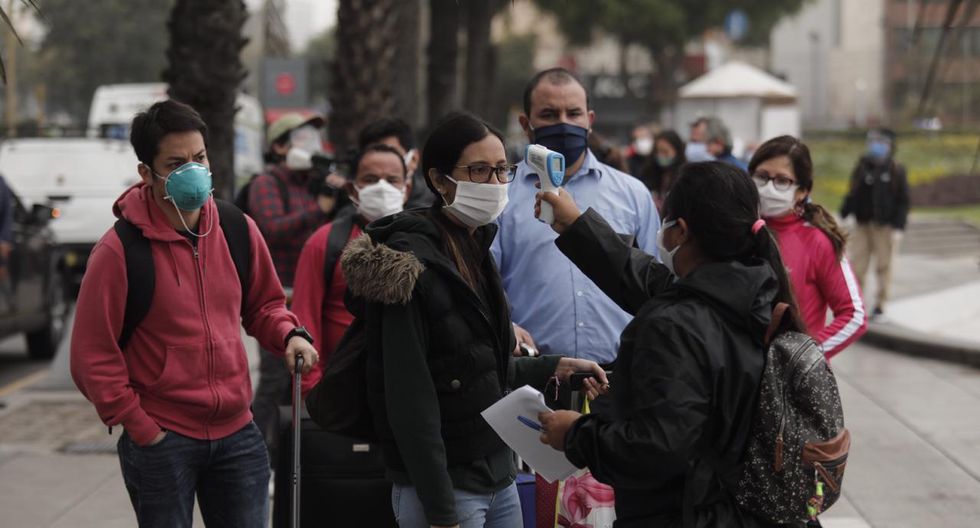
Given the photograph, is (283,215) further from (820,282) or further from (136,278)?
(136,278)

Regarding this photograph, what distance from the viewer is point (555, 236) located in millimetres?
4961

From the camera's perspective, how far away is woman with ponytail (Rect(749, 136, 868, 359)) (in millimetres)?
5301

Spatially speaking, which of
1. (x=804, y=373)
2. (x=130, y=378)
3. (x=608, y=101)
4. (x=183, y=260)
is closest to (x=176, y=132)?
(x=183, y=260)

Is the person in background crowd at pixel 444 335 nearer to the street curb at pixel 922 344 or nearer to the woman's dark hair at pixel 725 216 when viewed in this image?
the woman's dark hair at pixel 725 216

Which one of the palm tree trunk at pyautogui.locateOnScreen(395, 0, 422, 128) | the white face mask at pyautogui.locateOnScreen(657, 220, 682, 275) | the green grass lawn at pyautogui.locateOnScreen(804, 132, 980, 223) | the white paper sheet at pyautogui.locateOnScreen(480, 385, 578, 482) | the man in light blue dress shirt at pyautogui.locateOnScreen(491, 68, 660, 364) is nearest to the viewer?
the white face mask at pyautogui.locateOnScreen(657, 220, 682, 275)

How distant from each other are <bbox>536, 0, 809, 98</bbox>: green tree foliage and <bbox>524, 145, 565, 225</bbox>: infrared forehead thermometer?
4531 cm

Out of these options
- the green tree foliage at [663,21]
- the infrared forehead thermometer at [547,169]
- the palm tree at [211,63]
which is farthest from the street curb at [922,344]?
the green tree foliage at [663,21]

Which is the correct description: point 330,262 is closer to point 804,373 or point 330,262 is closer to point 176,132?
point 176,132

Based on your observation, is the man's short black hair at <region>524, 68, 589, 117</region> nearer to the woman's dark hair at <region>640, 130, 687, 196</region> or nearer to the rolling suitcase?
the rolling suitcase

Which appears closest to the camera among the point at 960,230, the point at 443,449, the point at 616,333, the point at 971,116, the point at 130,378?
the point at 443,449

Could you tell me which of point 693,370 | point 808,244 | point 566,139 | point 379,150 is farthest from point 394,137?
point 693,370

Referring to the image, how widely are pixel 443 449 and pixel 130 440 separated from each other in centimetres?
103

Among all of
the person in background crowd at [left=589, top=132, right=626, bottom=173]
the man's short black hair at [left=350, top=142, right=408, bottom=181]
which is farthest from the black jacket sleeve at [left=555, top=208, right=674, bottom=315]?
the person in background crowd at [left=589, top=132, right=626, bottom=173]

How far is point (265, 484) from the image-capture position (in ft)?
13.5
